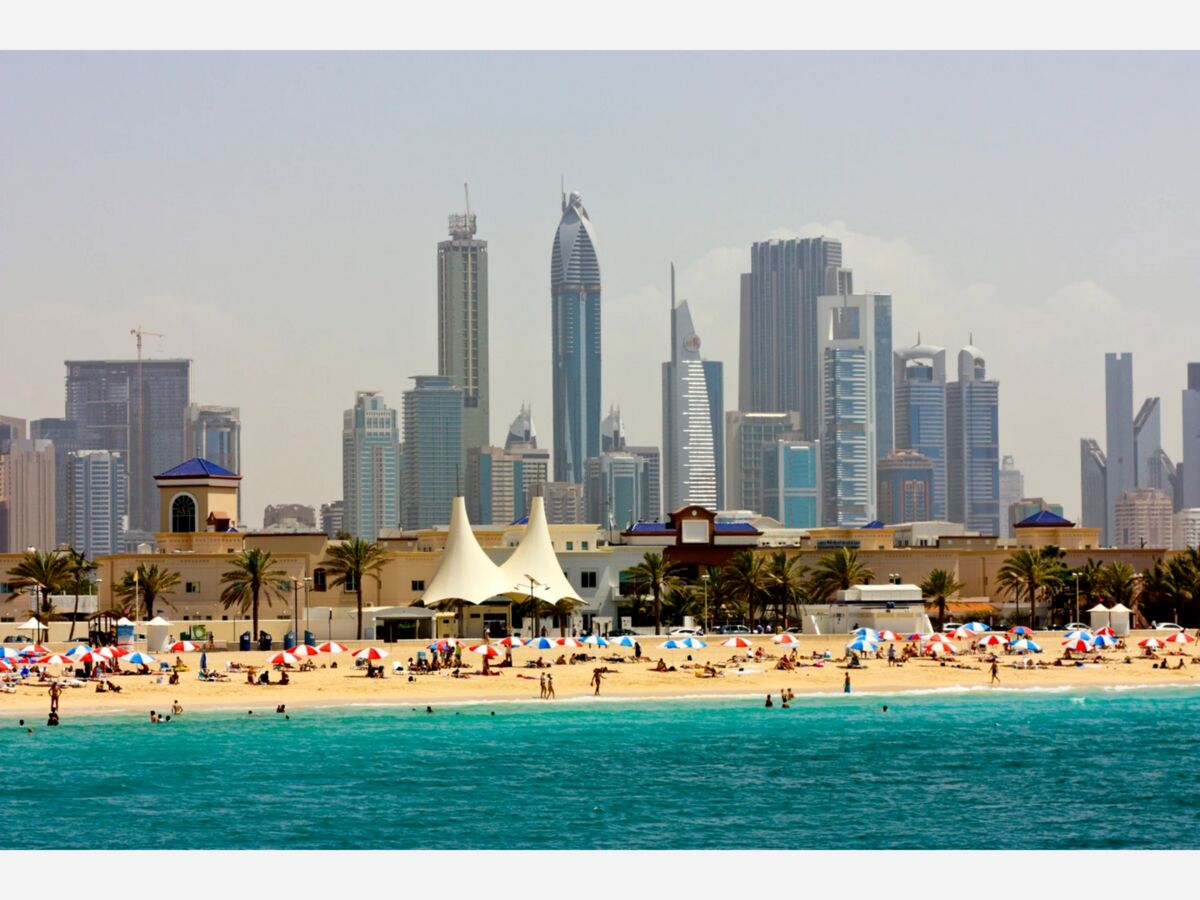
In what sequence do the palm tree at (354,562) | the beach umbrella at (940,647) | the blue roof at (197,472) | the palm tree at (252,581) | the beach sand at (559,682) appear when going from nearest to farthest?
the beach sand at (559,682) → the beach umbrella at (940,647) → the palm tree at (252,581) → the palm tree at (354,562) → the blue roof at (197,472)

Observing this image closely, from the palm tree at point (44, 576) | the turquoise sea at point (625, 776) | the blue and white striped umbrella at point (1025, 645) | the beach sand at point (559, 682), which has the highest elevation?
the palm tree at point (44, 576)

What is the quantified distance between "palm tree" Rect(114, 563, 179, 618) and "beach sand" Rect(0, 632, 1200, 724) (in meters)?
11.8

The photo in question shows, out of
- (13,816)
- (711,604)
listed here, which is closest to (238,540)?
(711,604)

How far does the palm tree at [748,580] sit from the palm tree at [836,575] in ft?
12.1

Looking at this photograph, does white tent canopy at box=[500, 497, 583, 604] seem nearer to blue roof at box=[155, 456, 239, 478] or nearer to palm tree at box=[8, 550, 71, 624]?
blue roof at box=[155, 456, 239, 478]

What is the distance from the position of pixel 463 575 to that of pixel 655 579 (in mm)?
10124

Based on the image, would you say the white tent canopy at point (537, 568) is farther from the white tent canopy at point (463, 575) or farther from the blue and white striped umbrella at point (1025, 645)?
the blue and white striped umbrella at point (1025, 645)

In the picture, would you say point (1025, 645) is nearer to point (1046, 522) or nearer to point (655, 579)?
point (655, 579)

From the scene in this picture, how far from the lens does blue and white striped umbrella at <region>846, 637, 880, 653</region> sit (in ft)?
291

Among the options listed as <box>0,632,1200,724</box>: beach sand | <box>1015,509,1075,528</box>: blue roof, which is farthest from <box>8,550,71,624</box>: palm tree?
<box>1015,509,1075,528</box>: blue roof

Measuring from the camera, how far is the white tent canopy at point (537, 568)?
10181 cm

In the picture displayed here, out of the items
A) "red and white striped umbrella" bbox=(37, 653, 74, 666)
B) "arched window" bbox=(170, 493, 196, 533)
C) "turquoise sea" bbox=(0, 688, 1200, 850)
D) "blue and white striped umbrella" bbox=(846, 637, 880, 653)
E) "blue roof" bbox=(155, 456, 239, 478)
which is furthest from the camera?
"blue roof" bbox=(155, 456, 239, 478)

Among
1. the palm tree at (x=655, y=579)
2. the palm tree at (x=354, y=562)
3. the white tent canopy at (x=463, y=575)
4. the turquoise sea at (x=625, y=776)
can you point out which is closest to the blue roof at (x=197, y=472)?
the palm tree at (x=354, y=562)

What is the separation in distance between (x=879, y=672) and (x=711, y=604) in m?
22.6
